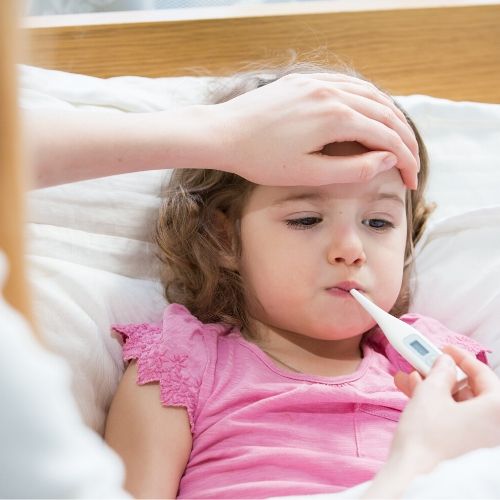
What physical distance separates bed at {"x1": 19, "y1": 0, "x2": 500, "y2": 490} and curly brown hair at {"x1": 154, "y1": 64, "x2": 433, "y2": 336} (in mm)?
45

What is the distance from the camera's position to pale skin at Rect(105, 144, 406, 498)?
0.89m

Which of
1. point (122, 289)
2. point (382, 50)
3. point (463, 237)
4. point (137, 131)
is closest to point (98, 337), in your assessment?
point (122, 289)

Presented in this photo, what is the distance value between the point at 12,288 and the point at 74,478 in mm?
96

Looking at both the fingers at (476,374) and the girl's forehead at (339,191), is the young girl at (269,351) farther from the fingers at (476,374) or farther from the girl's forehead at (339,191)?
the fingers at (476,374)

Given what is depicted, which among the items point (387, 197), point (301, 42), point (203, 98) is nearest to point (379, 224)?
point (387, 197)

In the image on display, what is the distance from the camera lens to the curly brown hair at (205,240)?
1.04m

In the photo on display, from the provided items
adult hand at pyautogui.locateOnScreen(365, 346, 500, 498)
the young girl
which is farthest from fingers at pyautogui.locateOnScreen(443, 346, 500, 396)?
the young girl

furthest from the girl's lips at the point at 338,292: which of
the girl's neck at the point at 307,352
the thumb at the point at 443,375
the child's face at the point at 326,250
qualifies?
the thumb at the point at 443,375

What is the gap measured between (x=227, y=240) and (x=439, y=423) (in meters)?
0.43

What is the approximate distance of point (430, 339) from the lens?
1.05m

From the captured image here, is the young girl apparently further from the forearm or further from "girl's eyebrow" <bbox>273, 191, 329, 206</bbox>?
the forearm

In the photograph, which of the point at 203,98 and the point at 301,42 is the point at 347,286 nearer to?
the point at 203,98

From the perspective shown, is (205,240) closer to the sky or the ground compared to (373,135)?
closer to the ground

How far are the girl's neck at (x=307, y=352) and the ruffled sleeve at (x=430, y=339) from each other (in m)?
0.04
